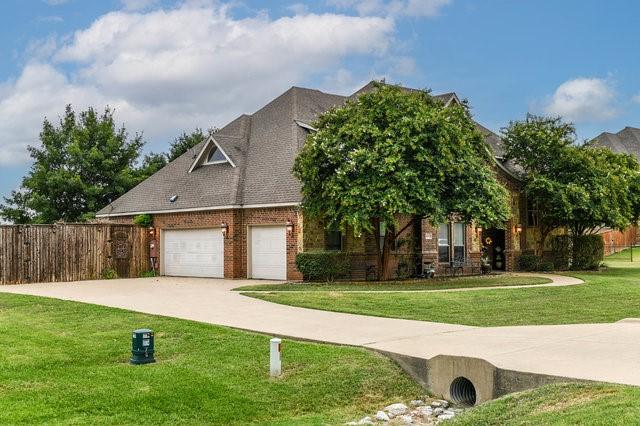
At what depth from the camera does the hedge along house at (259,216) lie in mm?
22734

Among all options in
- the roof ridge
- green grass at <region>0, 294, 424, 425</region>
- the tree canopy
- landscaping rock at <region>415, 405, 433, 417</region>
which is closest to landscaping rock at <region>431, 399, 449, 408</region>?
landscaping rock at <region>415, 405, 433, 417</region>

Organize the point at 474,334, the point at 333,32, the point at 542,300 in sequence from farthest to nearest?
the point at 333,32, the point at 542,300, the point at 474,334

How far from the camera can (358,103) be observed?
2078 cm

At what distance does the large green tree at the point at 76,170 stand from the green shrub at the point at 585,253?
80.8 feet

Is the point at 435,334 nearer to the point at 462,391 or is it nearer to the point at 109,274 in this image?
the point at 462,391

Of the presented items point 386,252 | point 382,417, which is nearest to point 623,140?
point 386,252

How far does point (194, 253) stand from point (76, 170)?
52.0 ft

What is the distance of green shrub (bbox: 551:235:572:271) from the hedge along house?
Answer: 2079 millimetres

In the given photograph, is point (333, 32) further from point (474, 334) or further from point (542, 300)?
point (474, 334)

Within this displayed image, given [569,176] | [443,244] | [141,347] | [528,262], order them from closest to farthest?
[141,347], [569,176], [443,244], [528,262]

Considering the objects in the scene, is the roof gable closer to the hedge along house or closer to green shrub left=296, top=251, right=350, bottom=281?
the hedge along house

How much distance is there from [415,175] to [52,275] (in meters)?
13.5

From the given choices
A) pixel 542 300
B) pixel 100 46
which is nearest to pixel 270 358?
pixel 542 300

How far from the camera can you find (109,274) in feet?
81.0
